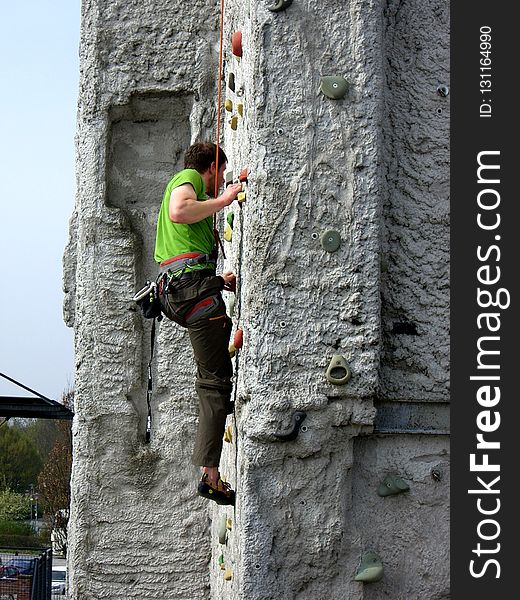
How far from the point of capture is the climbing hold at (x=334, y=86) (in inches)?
172

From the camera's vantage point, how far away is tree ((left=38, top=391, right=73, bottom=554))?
27047 millimetres

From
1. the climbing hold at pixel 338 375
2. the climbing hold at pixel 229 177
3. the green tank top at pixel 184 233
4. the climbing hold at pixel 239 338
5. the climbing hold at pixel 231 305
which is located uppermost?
the climbing hold at pixel 229 177

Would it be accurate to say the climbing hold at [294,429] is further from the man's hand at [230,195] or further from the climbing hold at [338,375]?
the man's hand at [230,195]

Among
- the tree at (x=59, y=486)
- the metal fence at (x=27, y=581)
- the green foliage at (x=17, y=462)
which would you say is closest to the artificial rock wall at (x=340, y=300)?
the metal fence at (x=27, y=581)

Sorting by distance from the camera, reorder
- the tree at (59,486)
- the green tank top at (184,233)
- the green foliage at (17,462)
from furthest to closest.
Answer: the green foliage at (17,462) < the tree at (59,486) < the green tank top at (184,233)

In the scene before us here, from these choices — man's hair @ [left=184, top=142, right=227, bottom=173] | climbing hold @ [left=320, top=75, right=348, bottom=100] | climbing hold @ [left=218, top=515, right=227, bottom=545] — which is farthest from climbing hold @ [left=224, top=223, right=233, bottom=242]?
climbing hold @ [left=218, top=515, right=227, bottom=545]

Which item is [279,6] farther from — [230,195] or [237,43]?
[230,195]

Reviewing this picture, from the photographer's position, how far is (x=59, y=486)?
27.1 meters

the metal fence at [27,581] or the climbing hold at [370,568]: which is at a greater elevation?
the climbing hold at [370,568]

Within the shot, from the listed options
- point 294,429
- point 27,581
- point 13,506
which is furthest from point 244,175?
point 13,506

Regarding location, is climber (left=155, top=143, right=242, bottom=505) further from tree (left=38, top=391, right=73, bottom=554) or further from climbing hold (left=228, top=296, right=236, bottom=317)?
tree (left=38, top=391, right=73, bottom=554)

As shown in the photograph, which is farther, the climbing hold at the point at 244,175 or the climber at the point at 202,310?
the climber at the point at 202,310

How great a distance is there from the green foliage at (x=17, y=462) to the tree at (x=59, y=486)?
4.40 metres

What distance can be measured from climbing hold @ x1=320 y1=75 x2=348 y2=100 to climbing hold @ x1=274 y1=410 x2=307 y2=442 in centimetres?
127
